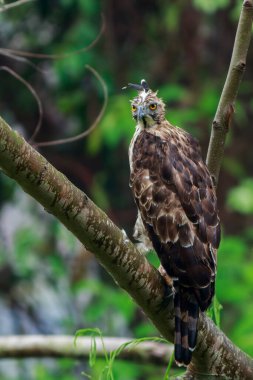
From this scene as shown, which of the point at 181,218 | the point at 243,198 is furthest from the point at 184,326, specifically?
the point at 243,198

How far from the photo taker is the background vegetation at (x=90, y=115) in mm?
7414

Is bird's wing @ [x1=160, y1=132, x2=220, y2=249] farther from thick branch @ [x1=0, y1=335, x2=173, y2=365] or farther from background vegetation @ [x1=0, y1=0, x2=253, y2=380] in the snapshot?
background vegetation @ [x1=0, y1=0, x2=253, y2=380]

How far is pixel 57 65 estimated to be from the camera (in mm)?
7145

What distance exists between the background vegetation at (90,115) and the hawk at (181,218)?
3.14 metres

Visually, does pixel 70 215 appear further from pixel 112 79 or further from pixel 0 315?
pixel 0 315

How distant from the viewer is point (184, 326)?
336cm

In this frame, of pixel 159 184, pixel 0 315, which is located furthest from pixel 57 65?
pixel 159 184

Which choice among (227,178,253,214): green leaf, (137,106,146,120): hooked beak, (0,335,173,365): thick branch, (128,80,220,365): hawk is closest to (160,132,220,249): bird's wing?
(128,80,220,365): hawk

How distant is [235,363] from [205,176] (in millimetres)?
742

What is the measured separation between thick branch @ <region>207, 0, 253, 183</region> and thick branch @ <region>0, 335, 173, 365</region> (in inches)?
46.9

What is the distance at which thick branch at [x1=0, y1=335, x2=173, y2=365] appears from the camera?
4480 millimetres

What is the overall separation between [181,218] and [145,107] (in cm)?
79

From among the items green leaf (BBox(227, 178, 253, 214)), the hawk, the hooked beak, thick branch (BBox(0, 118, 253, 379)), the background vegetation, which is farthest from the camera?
the background vegetation

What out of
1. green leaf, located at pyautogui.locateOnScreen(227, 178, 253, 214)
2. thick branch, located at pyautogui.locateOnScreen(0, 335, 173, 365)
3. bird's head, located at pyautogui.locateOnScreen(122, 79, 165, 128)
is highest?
green leaf, located at pyautogui.locateOnScreen(227, 178, 253, 214)
